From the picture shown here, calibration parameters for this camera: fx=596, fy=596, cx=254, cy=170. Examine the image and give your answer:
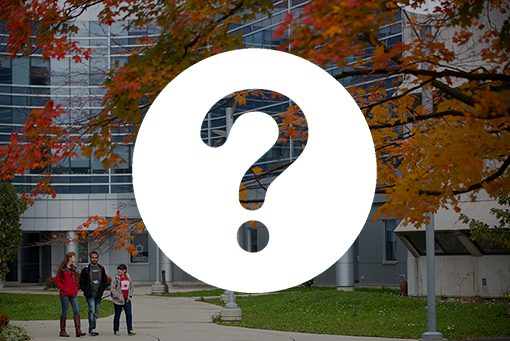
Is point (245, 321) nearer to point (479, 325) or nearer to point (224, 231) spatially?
point (479, 325)

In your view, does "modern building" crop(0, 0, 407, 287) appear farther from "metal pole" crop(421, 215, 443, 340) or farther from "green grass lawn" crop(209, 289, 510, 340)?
"metal pole" crop(421, 215, 443, 340)

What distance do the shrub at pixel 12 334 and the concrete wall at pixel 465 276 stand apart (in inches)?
514

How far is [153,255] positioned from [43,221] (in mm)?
6543

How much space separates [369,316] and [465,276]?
6040 millimetres

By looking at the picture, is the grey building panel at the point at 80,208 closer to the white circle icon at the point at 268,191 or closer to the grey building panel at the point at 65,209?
the grey building panel at the point at 65,209

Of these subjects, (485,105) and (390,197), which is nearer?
(485,105)

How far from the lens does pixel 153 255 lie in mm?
35156

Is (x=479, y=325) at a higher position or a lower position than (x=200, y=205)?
lower

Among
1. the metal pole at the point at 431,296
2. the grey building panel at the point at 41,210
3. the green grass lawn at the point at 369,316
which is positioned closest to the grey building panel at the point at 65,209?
the grey building panel at the point at 41,210

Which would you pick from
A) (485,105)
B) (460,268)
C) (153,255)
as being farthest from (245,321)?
(153,255)

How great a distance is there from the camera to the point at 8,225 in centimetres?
2702

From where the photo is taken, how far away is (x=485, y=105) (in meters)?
4.53

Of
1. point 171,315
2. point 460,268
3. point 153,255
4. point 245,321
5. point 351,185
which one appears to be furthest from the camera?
point 153,255

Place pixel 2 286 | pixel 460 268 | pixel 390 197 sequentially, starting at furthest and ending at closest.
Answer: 1. pixel 2 286
2. pixel 460 268
3. pixel 390 197
